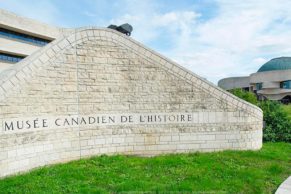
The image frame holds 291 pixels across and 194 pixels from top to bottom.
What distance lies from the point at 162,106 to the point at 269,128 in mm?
7750

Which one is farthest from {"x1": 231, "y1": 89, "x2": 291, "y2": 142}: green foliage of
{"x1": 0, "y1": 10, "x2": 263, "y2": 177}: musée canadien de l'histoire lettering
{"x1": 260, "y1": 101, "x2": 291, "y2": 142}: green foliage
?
{"x1": 0, "y1": 10, "x2": 263, "y2": 177}: musée canadien de l'histoire lettering

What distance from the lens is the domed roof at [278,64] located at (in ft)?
211

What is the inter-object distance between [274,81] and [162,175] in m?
59.0

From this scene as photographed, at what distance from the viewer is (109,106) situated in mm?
9555

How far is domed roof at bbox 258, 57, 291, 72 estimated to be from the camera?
64.4m

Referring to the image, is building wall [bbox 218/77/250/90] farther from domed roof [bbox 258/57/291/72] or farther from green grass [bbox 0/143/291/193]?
green grass [bbox 0/143/291/193]

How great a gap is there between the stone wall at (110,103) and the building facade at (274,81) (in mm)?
51035

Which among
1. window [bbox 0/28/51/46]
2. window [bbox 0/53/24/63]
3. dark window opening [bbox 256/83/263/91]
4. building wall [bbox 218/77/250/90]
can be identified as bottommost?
dark window opening [bbox 256/83/263/91]

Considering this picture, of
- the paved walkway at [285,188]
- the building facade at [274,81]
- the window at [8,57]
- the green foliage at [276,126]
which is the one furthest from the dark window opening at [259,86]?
the paved walkway at [285,188]

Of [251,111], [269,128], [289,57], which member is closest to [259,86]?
[289,57]

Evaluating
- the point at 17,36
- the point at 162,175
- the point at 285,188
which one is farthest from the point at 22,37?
the point at 285,188

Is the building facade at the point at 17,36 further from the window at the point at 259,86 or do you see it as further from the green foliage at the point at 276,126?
the window at the point at 259,86

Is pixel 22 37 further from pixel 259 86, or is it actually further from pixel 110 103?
pixel 259 86

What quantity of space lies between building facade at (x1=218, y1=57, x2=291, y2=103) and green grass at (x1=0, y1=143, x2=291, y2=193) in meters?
52.1
